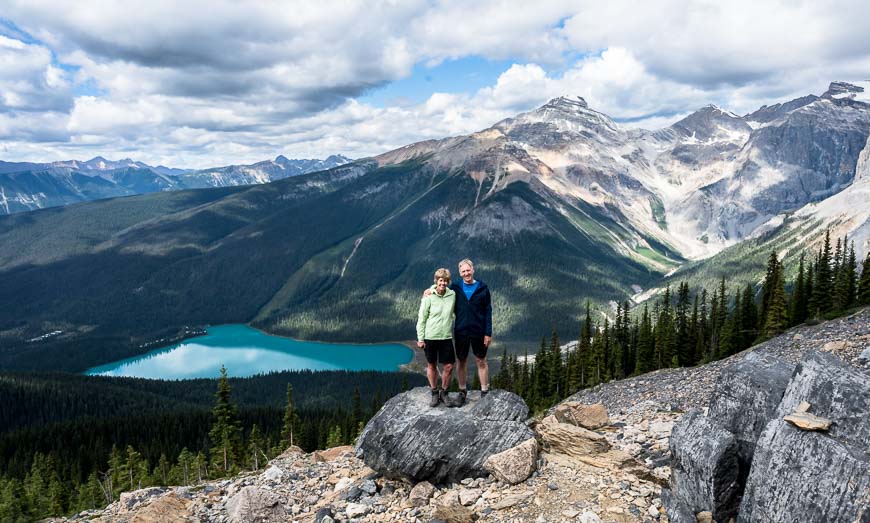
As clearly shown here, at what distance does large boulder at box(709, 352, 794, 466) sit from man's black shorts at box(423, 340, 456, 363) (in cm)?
701

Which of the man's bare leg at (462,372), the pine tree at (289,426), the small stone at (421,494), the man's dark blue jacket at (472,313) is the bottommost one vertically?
the pine tree at (289,426)

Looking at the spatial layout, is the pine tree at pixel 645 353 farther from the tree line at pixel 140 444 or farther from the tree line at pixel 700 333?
the tree line at pixel 140 444

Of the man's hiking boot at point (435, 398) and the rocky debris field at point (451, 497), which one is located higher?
the man's hiking boot at point (435, 398)

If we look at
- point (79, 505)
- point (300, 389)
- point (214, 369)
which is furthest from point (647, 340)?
point (214, 369)

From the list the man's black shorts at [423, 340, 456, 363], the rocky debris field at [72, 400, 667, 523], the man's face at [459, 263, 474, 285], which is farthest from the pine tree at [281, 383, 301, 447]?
the man's face at [459, 263, 474, 285]

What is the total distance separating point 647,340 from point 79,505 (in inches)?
2909

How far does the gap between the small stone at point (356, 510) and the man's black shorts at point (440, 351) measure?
15.0 ft

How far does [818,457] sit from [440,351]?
29.7 feet

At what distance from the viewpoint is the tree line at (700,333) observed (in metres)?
54.8

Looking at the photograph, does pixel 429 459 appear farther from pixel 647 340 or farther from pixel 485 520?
pixel 647 340

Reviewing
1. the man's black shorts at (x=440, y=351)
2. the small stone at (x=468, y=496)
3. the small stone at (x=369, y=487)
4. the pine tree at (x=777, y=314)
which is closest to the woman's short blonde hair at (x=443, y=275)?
the man's black shorts at (x=440, y=351)

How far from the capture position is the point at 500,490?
12.4m

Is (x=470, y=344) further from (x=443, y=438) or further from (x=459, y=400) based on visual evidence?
(x=443, y=438)

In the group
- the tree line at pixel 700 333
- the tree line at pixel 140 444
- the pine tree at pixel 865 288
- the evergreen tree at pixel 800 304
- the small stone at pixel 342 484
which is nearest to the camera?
the small stone at pixel 342 484
